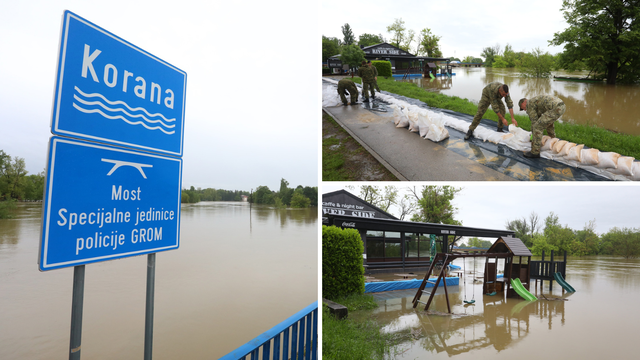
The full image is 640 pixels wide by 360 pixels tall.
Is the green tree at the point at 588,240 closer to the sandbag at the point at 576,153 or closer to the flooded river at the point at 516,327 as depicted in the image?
the flooded river at the point at 516,327

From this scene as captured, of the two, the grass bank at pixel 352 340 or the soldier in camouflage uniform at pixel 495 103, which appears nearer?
the grass bank at pixel 352 340

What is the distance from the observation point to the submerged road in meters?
3.06

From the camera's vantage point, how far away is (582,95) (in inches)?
200

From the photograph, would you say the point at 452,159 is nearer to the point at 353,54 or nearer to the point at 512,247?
the point at 353,54

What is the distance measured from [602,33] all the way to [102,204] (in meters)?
6.26

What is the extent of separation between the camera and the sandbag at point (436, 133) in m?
3.99

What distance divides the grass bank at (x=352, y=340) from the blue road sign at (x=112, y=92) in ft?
9.30

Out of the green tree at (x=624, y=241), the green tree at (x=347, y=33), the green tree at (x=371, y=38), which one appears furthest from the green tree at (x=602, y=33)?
the green tree at (x=624, y=241)

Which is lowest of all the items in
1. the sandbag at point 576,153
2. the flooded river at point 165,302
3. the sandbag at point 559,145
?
the flooded river at point 165,302

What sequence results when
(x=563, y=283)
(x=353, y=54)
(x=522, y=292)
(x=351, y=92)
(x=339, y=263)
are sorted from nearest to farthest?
(x=339, y=263), (x=351, y=92), (x=353, y=54), (x=522, y=292), (x=563, y=283)

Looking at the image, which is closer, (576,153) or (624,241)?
(576,153)

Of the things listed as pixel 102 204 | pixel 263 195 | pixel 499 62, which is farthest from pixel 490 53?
pixel 263 195

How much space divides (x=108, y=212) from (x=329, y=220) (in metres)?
8.52

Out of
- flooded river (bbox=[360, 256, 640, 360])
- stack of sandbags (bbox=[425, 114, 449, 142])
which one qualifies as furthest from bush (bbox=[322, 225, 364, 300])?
stack of sandbags (bbox=[425, 114, 449, 142])
